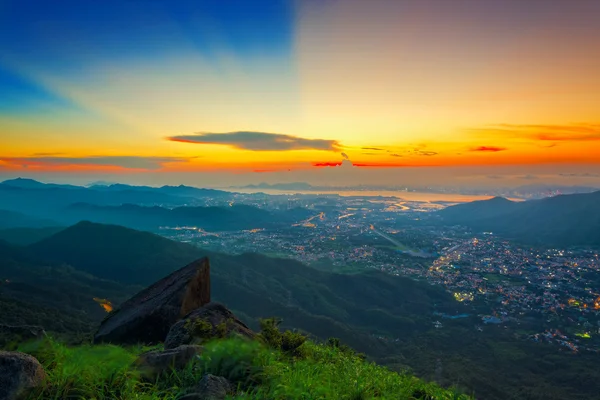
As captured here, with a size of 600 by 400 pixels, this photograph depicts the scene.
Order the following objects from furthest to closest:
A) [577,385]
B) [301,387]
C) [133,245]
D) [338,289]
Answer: [133,245] < [338,289] < [577,385] < [301,387]

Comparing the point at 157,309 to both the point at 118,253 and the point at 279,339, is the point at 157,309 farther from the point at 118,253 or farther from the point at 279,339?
the point at 118,253

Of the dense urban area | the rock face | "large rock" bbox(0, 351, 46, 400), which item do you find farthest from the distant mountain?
"large rock" bbox(0, 351, 46, 400)

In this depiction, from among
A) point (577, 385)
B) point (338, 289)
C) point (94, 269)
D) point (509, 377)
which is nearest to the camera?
point (577, 385)

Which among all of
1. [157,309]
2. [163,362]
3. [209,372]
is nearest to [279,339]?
[209,372]

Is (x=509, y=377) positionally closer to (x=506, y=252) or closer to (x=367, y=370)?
(x=367, y=370)

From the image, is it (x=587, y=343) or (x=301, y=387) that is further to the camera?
(x=587, y=343)

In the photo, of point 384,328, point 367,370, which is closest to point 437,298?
point 384,328

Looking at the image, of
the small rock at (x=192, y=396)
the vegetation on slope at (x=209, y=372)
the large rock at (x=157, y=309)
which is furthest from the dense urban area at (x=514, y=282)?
the small rock at (x=192, y=396)

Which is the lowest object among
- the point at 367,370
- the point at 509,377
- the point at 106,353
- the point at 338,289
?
the point at 338,289

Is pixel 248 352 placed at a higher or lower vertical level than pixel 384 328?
higher
